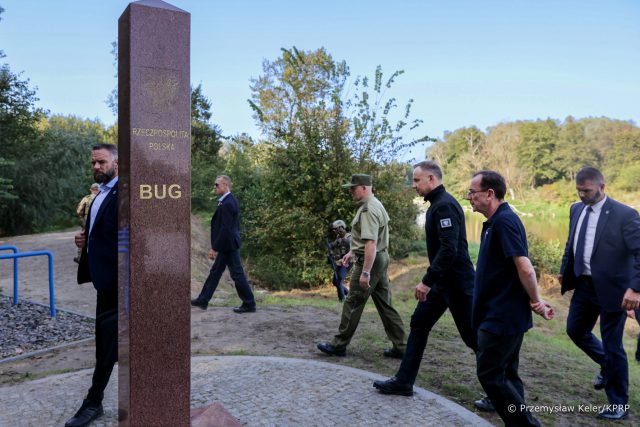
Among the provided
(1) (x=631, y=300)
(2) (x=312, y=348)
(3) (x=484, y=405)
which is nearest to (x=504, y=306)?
(3) (x=484, y=405)

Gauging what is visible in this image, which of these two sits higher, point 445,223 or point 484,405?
point 445,223

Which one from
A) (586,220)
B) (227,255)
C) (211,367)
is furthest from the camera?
(227,255)

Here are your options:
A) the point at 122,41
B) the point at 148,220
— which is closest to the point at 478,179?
the point at 148,220

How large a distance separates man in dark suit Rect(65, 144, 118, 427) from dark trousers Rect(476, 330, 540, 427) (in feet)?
9.36

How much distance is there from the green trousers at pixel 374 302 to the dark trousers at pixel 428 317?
1.03 m

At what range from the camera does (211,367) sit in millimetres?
5199

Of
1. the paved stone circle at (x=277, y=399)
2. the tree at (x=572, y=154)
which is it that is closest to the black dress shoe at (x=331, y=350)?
the paved stone circle at (x=277, y=399)

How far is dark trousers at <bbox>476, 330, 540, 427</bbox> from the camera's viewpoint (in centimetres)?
342

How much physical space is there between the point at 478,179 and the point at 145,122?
8.07 feet

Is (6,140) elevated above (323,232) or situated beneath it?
elevated above

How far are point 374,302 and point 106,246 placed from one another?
2977mm

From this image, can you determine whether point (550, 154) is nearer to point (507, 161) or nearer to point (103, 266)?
point (507, 161)

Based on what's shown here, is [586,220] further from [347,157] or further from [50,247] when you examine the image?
[50,247]

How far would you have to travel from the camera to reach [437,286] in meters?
4.45
